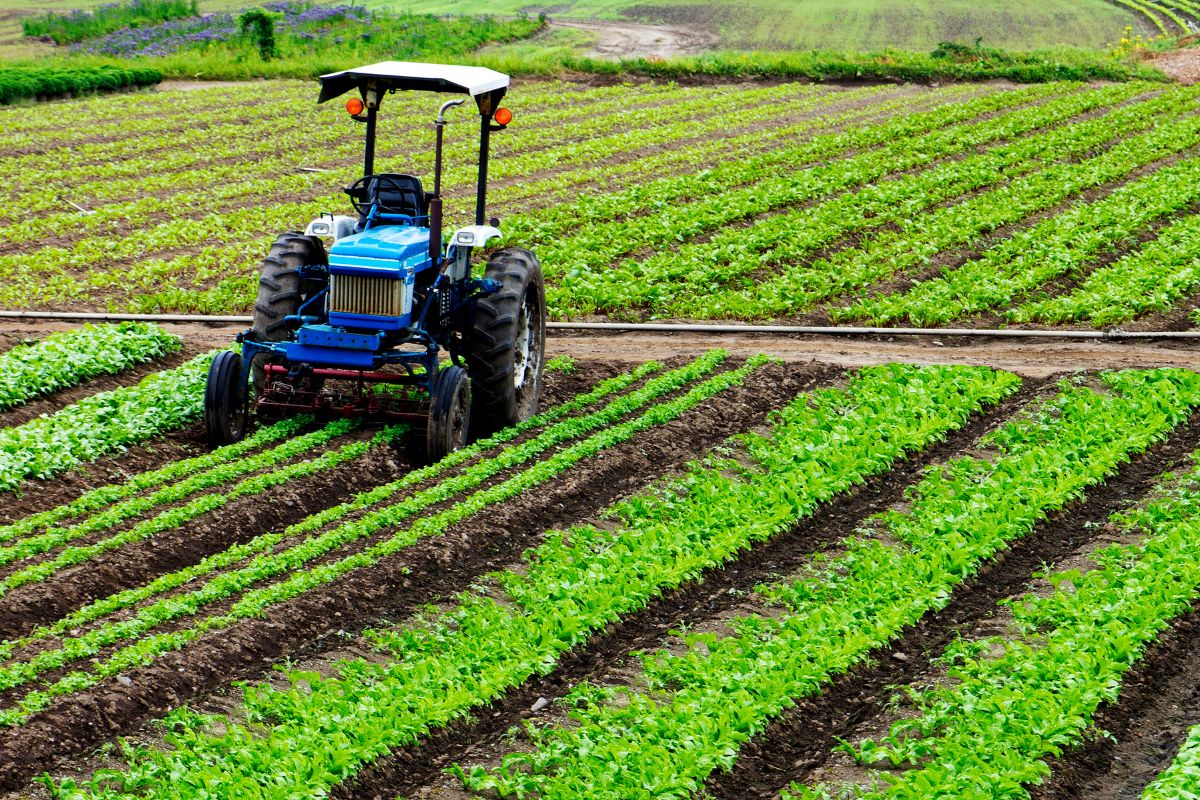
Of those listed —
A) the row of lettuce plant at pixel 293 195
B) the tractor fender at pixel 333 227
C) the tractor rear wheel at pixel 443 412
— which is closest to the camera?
the tractor rear wheel at pixel 443 412

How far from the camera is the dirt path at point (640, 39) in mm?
42125

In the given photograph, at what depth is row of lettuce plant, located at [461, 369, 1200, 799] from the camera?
23.9 feet

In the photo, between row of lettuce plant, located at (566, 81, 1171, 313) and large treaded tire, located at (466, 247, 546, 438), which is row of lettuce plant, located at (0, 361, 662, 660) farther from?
row of lettuce plant, located at (566, 81, 1171, 313)

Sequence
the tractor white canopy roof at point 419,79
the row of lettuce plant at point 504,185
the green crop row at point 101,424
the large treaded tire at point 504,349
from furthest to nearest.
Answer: the row of lettuce plant at point 504,185
the large treaded tire at point 504,349
the tractor white canopy roof at point 419,79
the green crop row at point 101,424

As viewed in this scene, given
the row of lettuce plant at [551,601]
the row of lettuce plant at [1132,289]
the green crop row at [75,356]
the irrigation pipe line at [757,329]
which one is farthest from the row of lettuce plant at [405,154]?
the row of lettuce plant at [551,601]

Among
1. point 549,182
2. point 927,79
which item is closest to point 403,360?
point 549,182

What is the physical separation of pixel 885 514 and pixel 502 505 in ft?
8.84

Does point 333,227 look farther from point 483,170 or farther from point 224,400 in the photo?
point 224,400

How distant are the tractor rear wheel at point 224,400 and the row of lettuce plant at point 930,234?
21.8 ft

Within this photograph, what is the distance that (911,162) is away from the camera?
25.0 meters

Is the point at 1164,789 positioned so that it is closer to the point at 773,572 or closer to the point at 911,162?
the point at 773,572

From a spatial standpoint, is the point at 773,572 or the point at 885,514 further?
the point at 885,514

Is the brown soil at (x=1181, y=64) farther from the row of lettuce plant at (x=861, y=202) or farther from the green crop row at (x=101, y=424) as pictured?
the green crop row at (x=101, y=424)

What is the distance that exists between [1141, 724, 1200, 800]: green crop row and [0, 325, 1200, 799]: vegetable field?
0.8 inches
